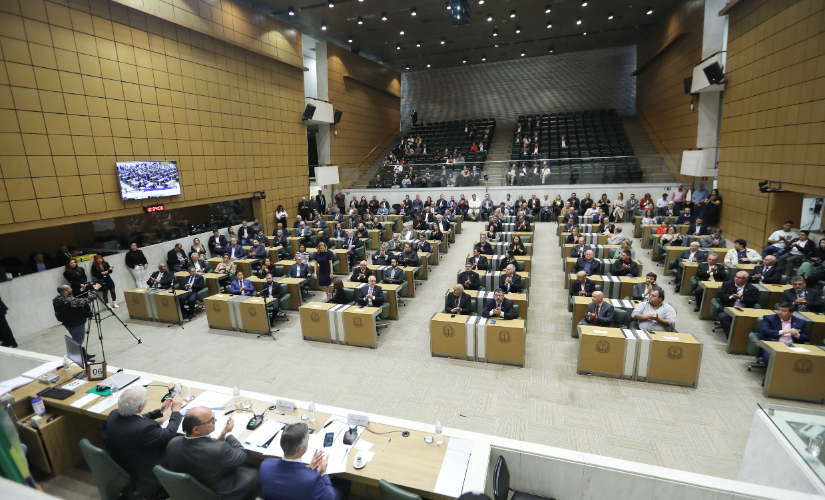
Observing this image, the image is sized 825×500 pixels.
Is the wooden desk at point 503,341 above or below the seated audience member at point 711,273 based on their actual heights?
below

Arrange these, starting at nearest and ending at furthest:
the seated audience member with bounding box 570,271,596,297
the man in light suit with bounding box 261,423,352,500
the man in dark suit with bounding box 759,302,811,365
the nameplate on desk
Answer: the man in light suit with bounding box 261,423,352,500 → the nameplate on desk → the man in dark suit with bounding box 759,302,811,365 → the seated audience member with bounding box 570,271,596,297

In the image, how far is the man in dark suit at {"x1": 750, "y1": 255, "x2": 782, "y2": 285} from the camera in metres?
7.60

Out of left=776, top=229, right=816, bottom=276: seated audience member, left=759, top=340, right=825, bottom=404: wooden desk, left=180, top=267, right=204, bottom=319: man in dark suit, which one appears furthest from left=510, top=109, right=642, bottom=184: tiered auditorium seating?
left=180, top=267, right=204, bottom=319: man in dark suit

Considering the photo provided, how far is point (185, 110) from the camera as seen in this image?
483 inches

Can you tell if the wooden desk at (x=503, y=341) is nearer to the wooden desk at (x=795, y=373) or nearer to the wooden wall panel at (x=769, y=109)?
the wooden desk at (x=795, y=373)

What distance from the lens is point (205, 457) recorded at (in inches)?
123

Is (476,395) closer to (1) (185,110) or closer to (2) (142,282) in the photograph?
(2) (142,282)

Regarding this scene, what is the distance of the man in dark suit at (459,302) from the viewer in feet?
23.4

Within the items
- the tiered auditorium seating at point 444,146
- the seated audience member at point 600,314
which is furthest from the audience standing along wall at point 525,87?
the seated audience member at point 600,314

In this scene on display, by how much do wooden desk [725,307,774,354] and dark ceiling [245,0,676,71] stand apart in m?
14.2

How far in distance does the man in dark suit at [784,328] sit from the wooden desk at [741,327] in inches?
14.6

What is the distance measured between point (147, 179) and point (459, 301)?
9.28m

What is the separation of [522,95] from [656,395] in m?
25.1

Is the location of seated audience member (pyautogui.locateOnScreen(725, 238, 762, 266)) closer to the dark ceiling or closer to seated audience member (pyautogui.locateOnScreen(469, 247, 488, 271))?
seated audience member (pyautogui.locateOnScreen(469, 247, 488, 271))
